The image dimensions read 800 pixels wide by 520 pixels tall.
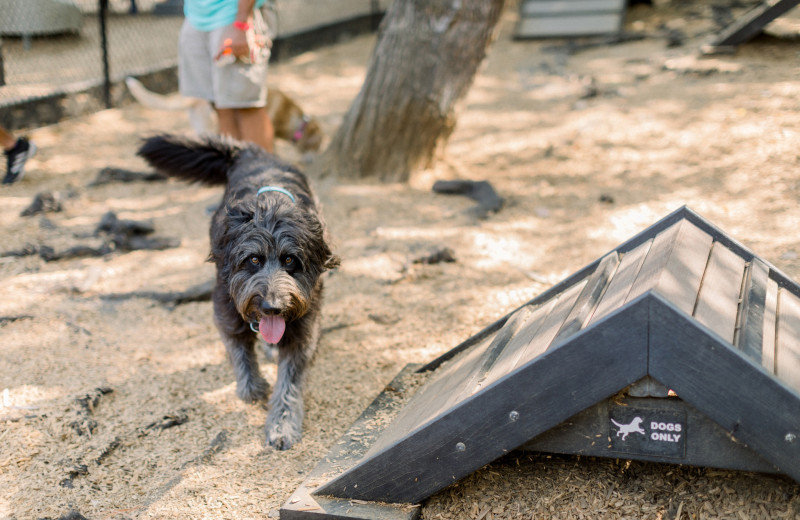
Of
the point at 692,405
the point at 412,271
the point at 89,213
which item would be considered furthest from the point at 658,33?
the point at 692,405

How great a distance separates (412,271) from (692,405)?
10.2ft

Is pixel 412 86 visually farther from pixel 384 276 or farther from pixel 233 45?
pixel 384 276

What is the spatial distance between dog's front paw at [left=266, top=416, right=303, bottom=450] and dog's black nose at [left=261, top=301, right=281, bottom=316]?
23.3 inches

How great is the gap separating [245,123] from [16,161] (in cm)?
275

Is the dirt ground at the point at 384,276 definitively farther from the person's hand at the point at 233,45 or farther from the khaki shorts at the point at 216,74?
the person's hand at the point at 233,45

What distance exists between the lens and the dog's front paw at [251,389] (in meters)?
3.72

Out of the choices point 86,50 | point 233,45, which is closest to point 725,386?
point 233,45

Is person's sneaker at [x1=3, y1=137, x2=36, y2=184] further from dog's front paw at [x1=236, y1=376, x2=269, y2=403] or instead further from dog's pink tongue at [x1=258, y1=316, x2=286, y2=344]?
dog's pink tongue at [x1=258, y1=316, x2=286, y2=344]

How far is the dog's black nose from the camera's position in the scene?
10.5ft

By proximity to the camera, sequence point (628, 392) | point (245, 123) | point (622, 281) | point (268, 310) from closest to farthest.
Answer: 1. point (628, 392)
2. point (622, 281)
3. point (268, 310)
4. point (245, 123)

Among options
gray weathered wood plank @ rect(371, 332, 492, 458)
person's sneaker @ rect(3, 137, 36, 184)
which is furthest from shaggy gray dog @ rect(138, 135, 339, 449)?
person's sneaker @ rect(3, 137, 36, 184)

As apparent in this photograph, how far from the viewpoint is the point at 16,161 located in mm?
7039

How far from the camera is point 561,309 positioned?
9.97 ft

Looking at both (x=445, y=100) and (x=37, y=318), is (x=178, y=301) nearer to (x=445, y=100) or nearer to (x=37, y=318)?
(x=37, y=318)
